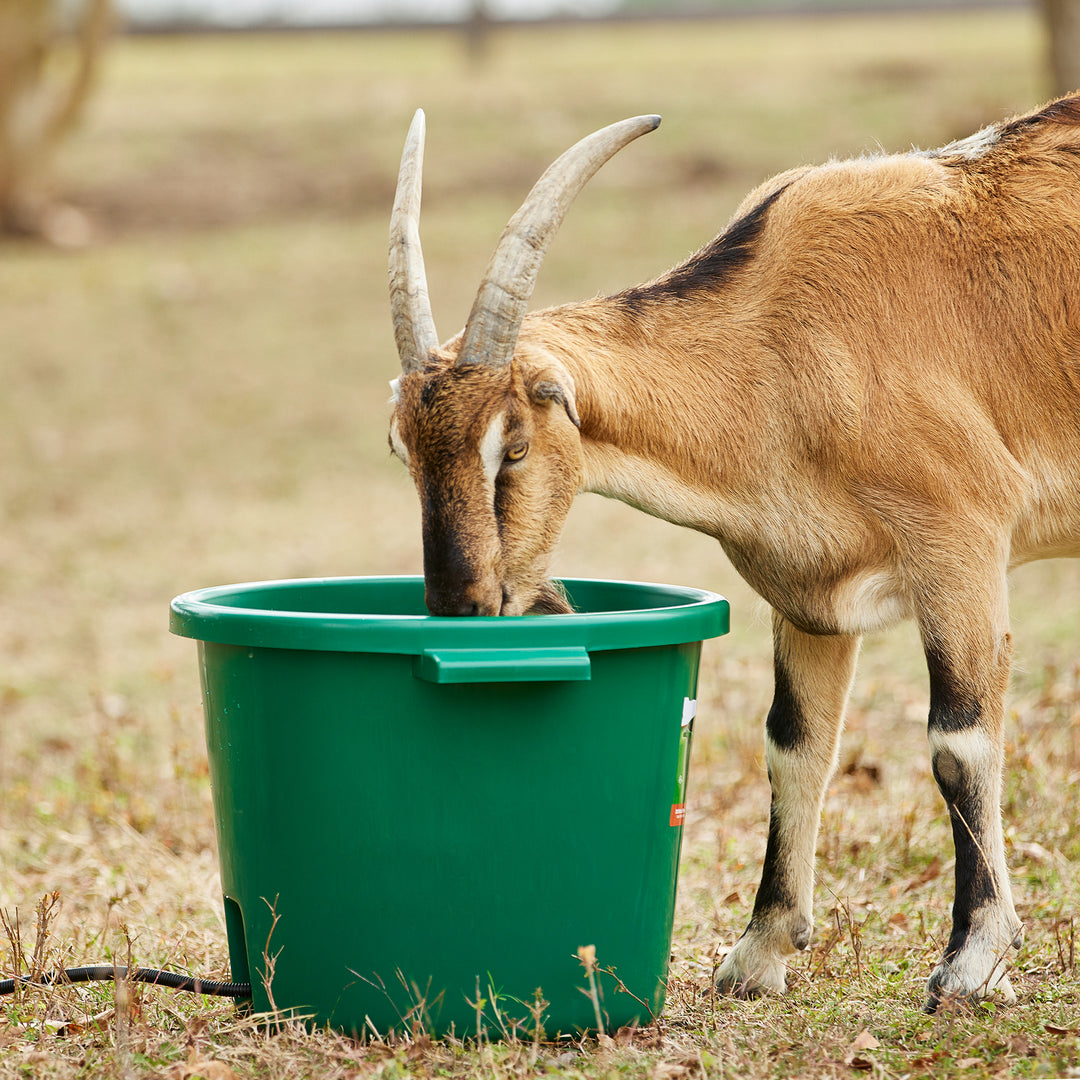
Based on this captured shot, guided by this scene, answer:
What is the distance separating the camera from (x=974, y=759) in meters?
3.38

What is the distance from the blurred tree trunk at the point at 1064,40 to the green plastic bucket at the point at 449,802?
1148 cm

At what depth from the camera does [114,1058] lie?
117 inches

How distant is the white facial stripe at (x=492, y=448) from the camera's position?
318 centimetres

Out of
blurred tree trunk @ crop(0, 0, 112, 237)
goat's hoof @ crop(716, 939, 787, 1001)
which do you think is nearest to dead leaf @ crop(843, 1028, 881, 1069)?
goat's hoof @ crop(716, 939, 787, 1001)

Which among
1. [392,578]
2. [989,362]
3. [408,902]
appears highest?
[989,362]

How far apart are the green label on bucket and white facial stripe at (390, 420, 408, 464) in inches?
33.5

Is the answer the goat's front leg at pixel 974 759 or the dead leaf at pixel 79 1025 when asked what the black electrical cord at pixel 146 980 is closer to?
the dead leaf at pixel 79 1025

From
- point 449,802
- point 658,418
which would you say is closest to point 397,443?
point 658,418

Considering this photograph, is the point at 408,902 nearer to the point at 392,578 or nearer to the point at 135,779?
the point at 392,578

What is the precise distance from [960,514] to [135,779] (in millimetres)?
3518

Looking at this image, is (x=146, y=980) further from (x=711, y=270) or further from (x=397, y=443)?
(x=711, y=270)

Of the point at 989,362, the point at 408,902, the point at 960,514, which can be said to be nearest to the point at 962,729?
the point at 960,514

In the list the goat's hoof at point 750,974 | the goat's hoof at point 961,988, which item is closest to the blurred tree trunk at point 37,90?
the goat's hoof at point 750,974

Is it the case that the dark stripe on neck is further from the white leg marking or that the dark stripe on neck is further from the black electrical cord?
the black electrical cord
